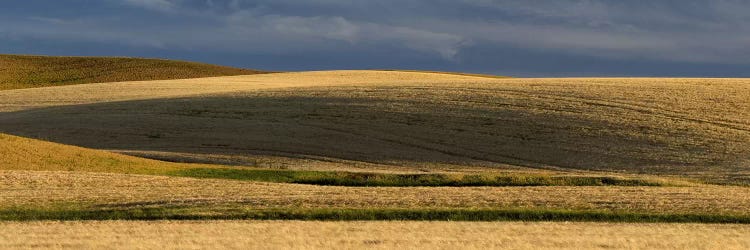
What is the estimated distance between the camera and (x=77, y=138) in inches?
1938

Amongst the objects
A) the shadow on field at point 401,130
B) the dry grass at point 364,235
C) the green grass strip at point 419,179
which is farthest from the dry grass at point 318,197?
the shadow on field at point 401,130

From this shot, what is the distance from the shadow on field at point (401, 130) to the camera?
4159 centimetres

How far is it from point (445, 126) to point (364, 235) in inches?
1204

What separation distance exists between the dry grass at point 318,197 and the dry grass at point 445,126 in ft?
31.7

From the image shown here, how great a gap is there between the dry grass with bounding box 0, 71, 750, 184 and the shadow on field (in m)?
0.08

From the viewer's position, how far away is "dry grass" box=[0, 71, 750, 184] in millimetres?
41125

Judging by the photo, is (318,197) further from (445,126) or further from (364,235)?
(445,126)

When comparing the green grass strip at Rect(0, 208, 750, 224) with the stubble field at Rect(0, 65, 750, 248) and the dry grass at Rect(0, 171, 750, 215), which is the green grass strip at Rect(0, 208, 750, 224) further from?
the dry grass at Rect(0, 171, 750, 215)

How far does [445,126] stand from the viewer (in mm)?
48125

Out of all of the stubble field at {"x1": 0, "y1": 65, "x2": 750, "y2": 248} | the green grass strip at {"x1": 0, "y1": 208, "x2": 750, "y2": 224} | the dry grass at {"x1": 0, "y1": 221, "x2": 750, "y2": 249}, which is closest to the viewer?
the dry grass at {"x1": 0, "y1": 221, "x2": 750, "y2": 249}

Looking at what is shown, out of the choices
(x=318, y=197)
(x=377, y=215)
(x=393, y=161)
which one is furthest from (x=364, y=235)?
(x=393, y=161)

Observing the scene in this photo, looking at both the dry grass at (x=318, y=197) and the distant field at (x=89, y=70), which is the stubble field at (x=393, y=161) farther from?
the distant field at (x=89, y=70)

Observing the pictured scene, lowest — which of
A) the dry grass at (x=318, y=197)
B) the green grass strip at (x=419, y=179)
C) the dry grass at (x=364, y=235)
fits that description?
the green grass strip at (x=419, y=179)

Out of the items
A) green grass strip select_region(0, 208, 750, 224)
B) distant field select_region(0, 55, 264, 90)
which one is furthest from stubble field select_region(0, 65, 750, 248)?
distant field select_region(0, 55, 264, 90)
